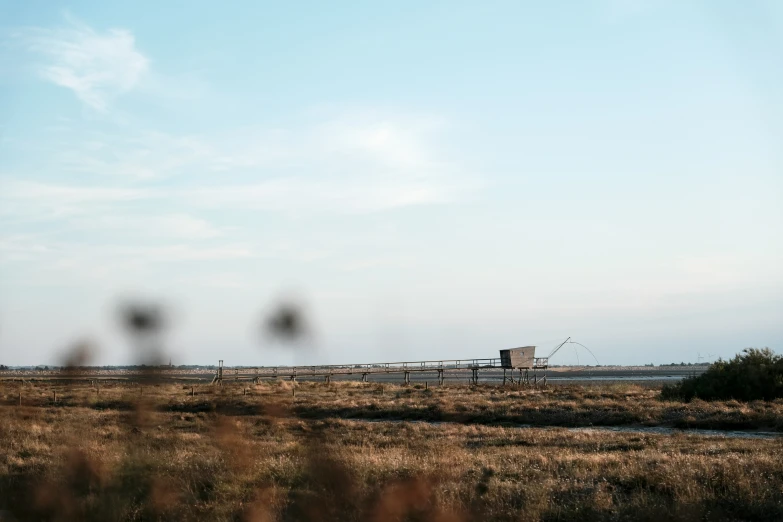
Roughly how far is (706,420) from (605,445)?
855cm

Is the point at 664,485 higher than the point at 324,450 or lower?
lower

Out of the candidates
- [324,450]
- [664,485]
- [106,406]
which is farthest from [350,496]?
[106,406]

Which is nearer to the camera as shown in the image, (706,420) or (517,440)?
(517,440)

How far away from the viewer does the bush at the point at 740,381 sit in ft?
105

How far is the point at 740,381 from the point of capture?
3284 cm

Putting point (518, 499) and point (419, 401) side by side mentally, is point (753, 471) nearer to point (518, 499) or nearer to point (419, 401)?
point (518, 499)

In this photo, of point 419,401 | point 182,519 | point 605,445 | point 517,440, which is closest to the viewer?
point 182,519

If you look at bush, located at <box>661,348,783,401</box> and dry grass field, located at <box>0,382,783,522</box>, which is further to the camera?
bush, located at <box>661,348,783,401</box>

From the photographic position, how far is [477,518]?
31.0ft

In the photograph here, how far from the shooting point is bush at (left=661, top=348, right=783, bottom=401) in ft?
105

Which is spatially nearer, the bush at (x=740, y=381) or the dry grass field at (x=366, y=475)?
the dry grass field at (x=366, y=475)

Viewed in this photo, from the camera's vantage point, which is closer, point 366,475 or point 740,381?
point 366,475

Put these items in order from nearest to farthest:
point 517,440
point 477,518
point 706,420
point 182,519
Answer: point 477,518 → point 182,519 → point 517,440 → point 706,420

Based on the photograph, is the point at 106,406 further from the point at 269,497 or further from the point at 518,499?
the point at 518,499
